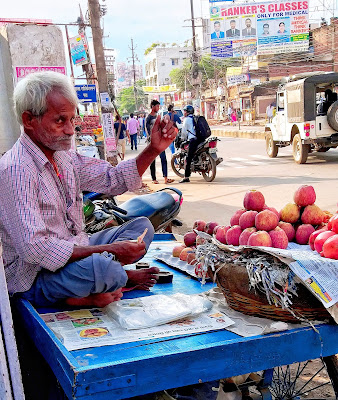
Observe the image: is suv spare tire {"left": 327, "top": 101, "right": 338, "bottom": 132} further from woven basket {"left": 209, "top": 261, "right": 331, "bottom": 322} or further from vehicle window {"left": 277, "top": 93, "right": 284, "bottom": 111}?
woven basket {"left": 209, "top": 261, "right": 331, "bottom": 322}

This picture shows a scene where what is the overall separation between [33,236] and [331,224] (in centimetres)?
131

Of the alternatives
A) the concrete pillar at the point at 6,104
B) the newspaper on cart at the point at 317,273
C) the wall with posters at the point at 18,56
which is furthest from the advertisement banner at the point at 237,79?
the newspaper on cart at the point at 317,273

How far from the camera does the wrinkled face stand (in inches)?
88.2

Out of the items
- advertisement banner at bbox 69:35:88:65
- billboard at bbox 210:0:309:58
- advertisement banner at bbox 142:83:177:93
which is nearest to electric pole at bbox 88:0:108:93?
advertisement banner at bbox 69:35:88:65

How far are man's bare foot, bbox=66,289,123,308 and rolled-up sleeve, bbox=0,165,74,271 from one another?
22 centimetres

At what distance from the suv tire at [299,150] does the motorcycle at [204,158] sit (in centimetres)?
299

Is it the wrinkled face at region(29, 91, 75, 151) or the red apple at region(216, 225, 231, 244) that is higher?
the wrinkled face at region(29, 91, 75, 151)

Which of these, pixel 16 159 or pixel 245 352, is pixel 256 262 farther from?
pixel 16 159

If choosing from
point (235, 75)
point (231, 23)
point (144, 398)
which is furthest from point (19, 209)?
point (235, 75)

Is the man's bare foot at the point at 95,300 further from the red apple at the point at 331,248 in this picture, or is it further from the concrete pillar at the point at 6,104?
the concrete pillar at the point at 6,104

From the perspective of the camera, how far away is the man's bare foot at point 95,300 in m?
2.15

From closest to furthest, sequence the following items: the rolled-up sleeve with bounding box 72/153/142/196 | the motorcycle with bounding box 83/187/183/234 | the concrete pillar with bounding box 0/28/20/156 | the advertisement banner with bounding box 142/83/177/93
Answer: the rolled-up sleeve with bounding box 72/153/142/196
the motorcycle with bounding box 83/187/183/234
the concrete pillar with bounding box 0/28/20/156
the advertisement banner with bounding box 142/83/177/93

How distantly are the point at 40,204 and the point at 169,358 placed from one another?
40.5 inches

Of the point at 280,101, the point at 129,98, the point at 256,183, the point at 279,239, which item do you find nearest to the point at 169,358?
the point at 279,239
